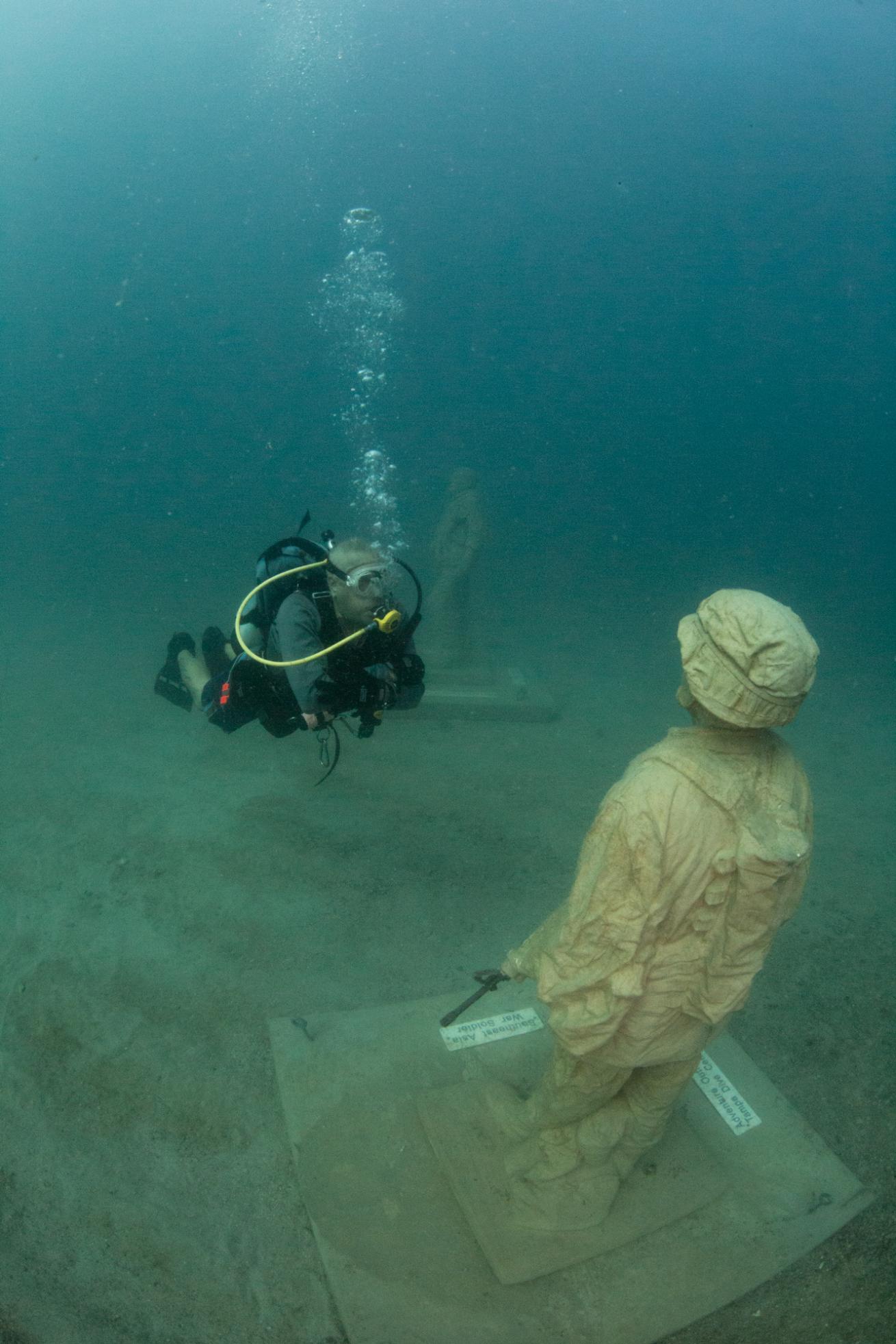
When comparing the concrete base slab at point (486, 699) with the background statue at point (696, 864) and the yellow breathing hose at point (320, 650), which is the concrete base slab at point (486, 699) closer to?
the yellow breathing hose at point (320, 650)

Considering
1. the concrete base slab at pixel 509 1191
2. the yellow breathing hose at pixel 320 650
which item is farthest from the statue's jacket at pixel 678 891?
the yellow breathing hose at pixel 320 650

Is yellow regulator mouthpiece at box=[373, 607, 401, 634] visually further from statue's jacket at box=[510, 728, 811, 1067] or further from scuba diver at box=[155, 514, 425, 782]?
statue's jacket at box=[510, 728, 811, 1067]

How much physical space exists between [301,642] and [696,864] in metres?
2.32

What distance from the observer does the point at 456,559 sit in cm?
1027

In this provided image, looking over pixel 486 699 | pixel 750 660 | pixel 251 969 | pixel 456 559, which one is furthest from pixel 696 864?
pixel 456 559

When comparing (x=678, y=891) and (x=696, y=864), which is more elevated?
(x=696, y=864)

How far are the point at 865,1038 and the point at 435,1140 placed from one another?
Result: 9.23 ft

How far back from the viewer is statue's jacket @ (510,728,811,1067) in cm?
228

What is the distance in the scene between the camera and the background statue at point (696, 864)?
2.14 metres

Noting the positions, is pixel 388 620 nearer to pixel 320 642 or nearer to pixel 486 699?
pixel 320 642

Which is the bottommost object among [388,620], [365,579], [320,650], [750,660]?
[320,650]

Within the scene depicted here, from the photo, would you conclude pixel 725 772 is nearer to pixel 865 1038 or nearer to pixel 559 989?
pixel 559 989

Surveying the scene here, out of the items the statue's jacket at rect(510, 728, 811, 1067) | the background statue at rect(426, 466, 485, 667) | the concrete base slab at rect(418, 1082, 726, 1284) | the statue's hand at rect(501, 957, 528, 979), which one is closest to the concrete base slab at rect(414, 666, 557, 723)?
the background statue at rect(426, 466, 485, 667)

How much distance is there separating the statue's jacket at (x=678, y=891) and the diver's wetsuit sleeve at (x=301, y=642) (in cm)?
180
